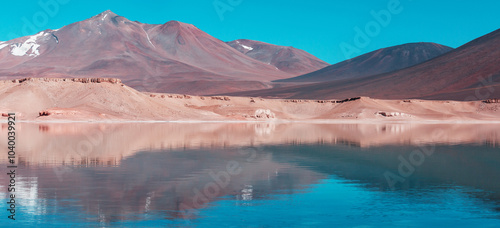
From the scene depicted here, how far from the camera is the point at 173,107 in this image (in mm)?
67750

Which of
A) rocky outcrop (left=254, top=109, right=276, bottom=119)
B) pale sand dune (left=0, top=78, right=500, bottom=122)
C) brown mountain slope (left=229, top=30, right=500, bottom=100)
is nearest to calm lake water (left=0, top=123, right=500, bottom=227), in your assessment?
pale sand dune (left=0, top=78, right=500, bottom=122)

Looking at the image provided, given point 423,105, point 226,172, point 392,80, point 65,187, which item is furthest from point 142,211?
point 392,80

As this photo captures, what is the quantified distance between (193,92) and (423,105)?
105 meters

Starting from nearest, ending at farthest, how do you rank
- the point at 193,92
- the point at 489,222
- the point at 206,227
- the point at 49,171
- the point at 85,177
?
1. the point at 206,227
2. the point at 489,222
3. the point at 85,177
4. the point at 49,171
5. the point at 193,92

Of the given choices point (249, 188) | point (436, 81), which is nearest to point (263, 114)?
point (249, 188)

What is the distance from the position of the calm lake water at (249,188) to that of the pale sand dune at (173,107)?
119 ft

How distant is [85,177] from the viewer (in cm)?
1573

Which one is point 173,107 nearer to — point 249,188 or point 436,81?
point 249,188

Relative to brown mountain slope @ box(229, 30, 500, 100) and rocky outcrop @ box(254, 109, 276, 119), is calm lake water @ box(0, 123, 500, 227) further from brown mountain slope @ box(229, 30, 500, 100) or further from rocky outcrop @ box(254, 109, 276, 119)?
brown mountain slope @ box(229, 30, 500, 100)

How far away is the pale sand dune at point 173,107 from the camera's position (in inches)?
2323

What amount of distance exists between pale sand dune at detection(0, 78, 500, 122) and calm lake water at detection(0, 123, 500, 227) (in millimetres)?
36280

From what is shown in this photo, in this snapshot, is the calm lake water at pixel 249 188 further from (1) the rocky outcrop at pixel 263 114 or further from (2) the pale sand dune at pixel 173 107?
(1) the rocky outcrop at pixel 263 114

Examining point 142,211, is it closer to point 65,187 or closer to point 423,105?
point 65,187

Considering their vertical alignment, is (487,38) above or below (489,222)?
above
